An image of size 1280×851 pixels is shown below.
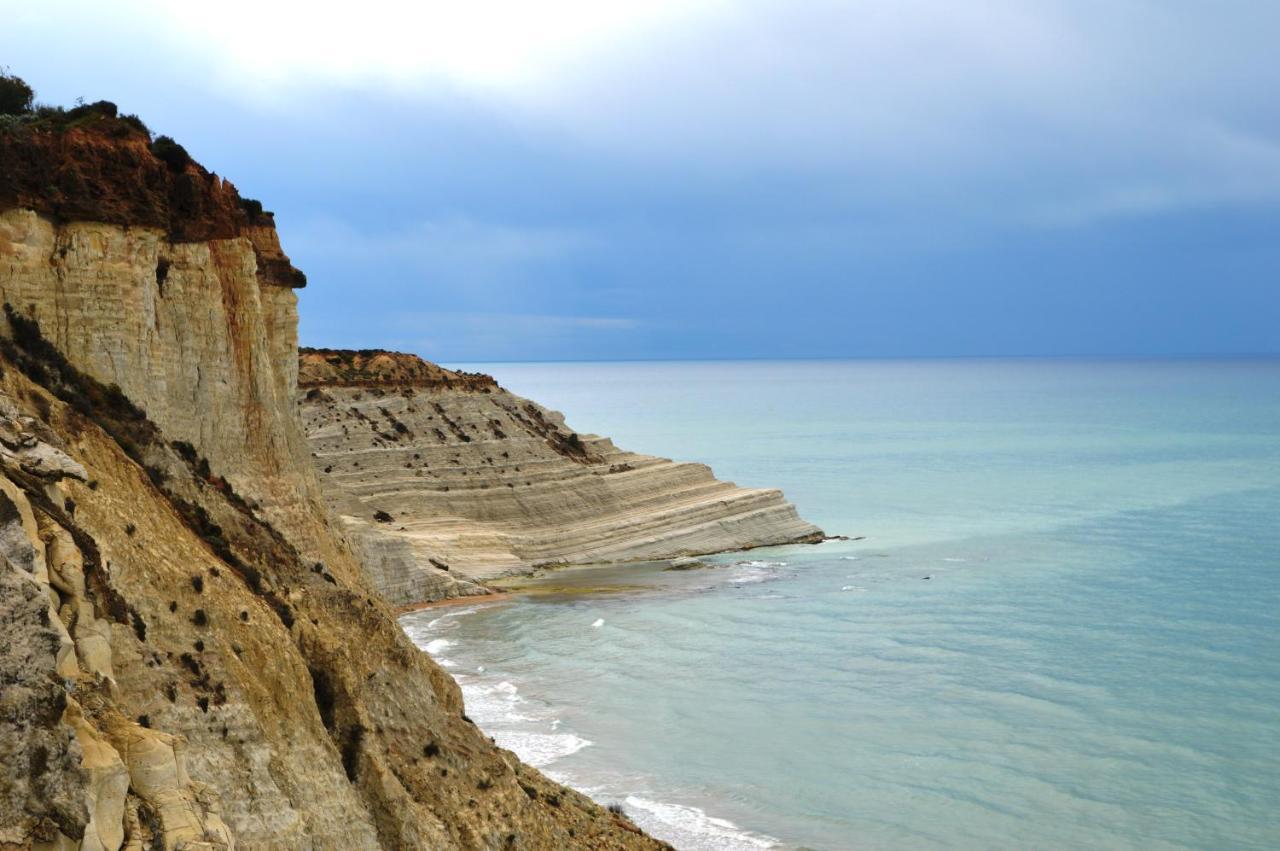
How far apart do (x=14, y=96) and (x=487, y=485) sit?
48.0 m

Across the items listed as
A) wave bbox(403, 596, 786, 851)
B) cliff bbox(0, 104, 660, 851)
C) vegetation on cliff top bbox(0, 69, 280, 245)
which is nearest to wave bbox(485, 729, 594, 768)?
wave bbox(403, 596, 786, 851)

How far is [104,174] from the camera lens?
15.7 metres

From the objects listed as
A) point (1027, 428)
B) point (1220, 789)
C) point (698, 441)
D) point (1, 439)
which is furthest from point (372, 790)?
point (1027, 428)

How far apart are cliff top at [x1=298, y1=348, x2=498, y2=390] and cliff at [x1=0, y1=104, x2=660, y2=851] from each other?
4994 cm

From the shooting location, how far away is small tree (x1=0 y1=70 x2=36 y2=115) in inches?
725

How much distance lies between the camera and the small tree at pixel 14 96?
18422 mm

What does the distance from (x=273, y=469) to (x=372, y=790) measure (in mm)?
5760

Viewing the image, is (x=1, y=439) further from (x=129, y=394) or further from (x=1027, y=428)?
(x=1027, y=428)

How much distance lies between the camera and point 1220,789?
29062 millimetres

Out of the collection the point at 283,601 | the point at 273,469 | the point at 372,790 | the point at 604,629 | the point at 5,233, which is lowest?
the point at 604,629

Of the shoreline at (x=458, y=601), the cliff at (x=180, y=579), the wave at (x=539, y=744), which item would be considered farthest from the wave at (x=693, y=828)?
the shoreline at (x=458, y=601)

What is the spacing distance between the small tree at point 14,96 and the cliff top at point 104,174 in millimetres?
14

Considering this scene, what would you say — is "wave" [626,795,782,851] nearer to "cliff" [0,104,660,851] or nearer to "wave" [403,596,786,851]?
"wave" [403,596,786,851]

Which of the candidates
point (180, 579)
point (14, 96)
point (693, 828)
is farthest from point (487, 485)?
point (180, 579)
